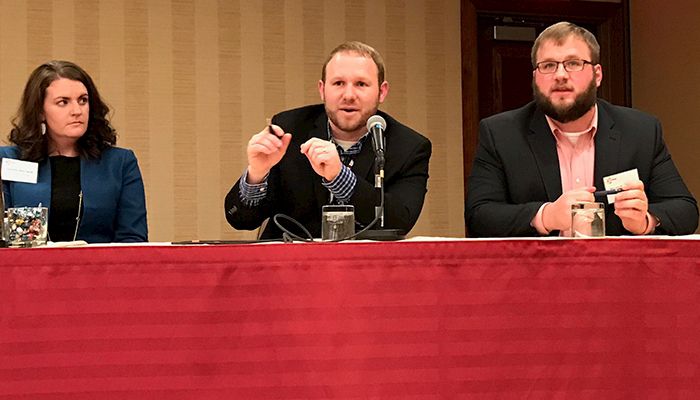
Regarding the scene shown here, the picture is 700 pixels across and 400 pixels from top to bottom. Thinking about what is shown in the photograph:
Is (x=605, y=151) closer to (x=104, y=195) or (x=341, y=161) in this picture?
(x=341, y=161)

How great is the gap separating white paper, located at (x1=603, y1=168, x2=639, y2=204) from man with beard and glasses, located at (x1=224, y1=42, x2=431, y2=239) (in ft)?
1.85

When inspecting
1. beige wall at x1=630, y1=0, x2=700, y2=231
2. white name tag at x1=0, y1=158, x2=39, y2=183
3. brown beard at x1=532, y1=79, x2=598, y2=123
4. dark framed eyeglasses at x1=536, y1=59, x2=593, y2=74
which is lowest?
white name tag at x1=0, y1=158, x2=39, y2=183

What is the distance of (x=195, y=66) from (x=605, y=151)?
2210mm

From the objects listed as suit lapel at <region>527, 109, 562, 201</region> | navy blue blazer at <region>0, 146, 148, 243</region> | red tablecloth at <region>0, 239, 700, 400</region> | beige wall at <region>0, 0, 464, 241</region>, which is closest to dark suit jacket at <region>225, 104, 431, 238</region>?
suit lapel at <region>527, 109, 562, 201</region>

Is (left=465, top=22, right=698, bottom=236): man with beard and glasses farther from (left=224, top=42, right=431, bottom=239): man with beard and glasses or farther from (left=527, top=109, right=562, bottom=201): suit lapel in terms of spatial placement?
→ (left=224, top=42, right=431, bottom=239): man with beard and glasses

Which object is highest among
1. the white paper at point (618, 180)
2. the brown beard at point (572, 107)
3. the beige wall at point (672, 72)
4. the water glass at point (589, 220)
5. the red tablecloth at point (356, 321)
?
the beige wall at point (672, 72)

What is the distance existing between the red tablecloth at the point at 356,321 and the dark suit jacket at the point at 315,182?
907 mm

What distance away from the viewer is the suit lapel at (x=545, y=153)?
2348 millimetres

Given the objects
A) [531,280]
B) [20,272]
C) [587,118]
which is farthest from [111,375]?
[587,118]

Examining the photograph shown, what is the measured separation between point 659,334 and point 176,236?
9.36ft

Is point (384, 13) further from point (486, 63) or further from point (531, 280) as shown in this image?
point (531, 280)

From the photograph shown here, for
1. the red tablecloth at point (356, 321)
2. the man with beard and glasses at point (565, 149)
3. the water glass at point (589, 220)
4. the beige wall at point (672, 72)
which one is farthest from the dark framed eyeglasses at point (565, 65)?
the beige wall at point (672, 72)

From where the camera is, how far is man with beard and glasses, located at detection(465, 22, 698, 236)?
7.68ft

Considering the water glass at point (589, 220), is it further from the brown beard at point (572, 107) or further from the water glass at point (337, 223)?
the brown beard at point (572, 107)
